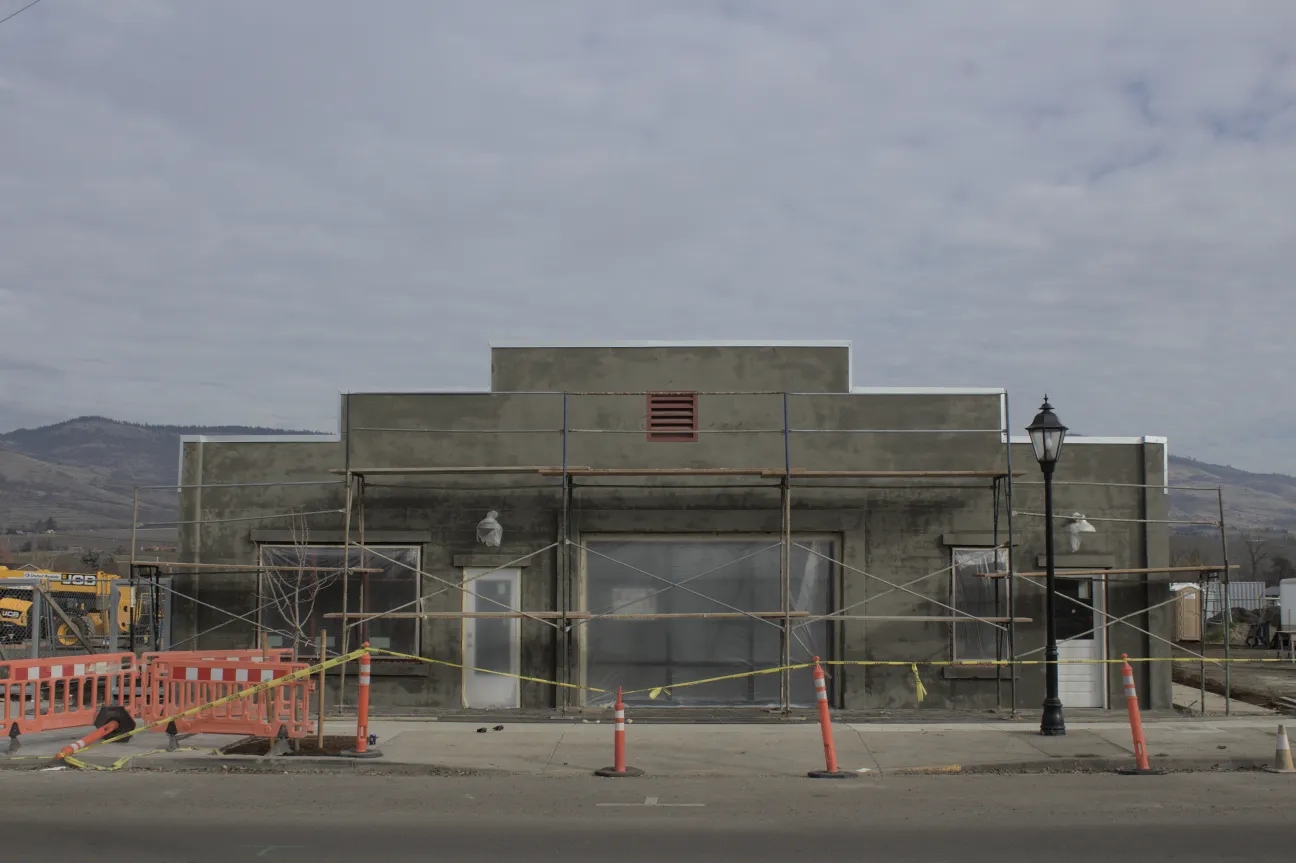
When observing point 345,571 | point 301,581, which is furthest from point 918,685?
point 301,581

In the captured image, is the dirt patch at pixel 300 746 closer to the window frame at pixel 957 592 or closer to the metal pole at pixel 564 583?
the metal pole at pixel 564 583

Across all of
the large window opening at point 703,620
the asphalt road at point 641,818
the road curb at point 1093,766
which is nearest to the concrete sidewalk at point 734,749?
the road curb at point 1093,766

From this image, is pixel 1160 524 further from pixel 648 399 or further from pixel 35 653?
pixel 35 653

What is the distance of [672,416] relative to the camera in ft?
62.5

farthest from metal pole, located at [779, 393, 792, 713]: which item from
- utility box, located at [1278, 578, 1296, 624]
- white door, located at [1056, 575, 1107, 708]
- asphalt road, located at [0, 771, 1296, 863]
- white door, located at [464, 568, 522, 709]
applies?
utility box, located at [1278, 578, 1296, 624]

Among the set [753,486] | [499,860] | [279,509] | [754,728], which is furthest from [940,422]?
[499,860]

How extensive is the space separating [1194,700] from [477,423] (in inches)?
536

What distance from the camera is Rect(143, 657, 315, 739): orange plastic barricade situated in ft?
46.2

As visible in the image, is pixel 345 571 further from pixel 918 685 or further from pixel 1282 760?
pixel 1282 760

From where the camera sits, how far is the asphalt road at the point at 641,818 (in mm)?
9172

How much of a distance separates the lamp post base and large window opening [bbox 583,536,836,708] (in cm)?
394

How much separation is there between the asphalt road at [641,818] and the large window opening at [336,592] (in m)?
5.90

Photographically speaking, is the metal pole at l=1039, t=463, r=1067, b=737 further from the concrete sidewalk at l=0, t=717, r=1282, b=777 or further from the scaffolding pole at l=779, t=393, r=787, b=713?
the scaffolding pole at l=779, t=393, r=787, b=713

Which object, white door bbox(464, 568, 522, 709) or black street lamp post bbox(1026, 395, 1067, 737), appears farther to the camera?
white door bbox(464, 568, 522, 709)
